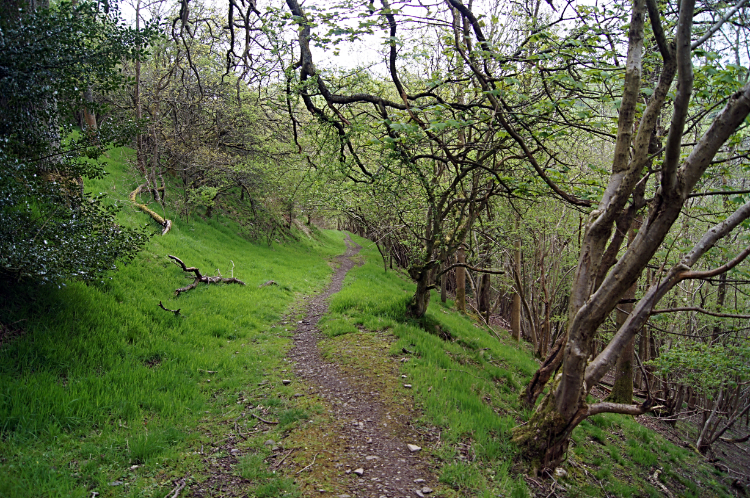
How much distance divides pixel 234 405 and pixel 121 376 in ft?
4.71

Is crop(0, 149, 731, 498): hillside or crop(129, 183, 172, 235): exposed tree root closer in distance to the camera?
crop(0, 149, 731, 498): hillside

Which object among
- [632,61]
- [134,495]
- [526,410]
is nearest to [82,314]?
[134,495]

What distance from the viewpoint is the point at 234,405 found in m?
5.09

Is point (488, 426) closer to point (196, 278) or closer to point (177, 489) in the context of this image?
point (177, 489)

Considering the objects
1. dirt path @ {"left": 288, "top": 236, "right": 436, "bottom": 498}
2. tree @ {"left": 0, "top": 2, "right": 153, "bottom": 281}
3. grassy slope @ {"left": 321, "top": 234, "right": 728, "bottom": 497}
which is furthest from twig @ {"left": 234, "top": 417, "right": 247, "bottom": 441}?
tree @ {"left": 0, "top": 2, "right": 153, "bottom": 281}

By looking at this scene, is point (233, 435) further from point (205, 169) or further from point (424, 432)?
point (205, 169)

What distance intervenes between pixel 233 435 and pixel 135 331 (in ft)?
9.06

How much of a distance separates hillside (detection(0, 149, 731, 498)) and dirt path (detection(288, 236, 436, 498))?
0.05 m

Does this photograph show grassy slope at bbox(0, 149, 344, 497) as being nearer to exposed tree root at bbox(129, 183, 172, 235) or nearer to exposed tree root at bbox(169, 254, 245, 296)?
exposed tree root at bbox(169, 254, 245, 296)

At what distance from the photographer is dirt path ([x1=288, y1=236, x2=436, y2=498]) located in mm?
3873

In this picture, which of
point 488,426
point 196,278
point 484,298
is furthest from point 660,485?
point 196,278

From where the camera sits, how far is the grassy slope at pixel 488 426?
15.1ft

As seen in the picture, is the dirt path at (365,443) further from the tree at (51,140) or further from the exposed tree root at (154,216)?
the exposed tree root at (154,216)

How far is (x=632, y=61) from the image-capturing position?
4121mm
